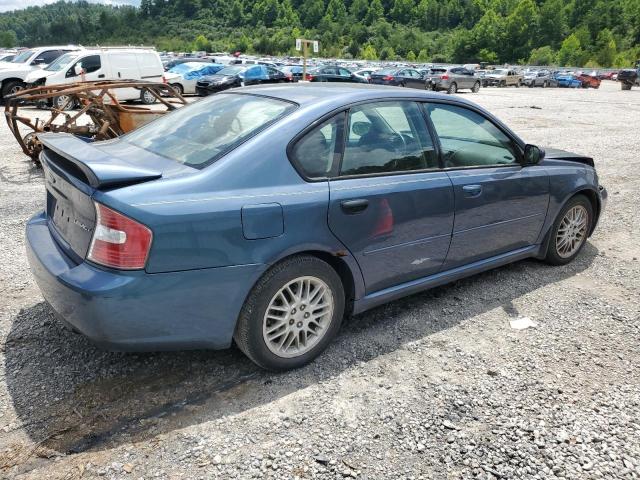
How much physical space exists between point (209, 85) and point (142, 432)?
69.3ft

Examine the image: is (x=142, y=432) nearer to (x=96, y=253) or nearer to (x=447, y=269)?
(x=96, y=253)

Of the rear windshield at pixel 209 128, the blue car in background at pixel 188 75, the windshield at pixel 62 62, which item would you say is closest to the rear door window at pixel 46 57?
the windshield at pixel 62 62

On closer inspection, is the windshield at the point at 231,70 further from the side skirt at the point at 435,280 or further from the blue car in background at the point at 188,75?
the side skirt at the point at 435,280

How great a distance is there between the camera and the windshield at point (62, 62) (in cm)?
1766

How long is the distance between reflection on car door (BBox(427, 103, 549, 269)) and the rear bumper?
1.67 metres

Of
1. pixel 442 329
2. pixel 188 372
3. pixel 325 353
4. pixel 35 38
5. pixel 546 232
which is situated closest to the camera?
pixel 188 372

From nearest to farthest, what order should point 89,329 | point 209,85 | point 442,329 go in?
point 89,329
point 442,329
point 209,85

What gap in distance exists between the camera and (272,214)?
277 centimetres

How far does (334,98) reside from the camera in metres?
3.27

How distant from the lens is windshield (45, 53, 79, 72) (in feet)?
57.9

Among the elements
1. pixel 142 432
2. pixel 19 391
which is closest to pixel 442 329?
pixel 142 432

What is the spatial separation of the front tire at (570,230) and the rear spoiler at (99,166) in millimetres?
3456

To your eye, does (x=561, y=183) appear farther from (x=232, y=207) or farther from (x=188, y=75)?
(x=188, y=75)

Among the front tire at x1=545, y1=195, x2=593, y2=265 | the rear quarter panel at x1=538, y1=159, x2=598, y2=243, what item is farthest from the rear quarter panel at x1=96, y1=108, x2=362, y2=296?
the front tire at x1=545, y1=195, x2=593, y2=265
